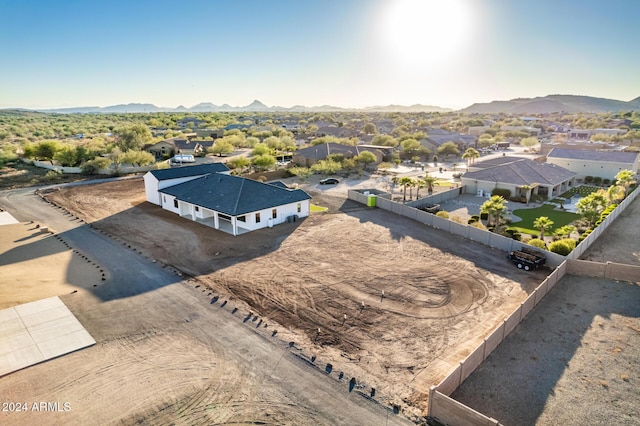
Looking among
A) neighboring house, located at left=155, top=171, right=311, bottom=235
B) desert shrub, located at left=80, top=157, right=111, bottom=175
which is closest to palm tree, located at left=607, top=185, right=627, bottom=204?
neighboring house, located at left=155, top=171, right=311, bottom=235

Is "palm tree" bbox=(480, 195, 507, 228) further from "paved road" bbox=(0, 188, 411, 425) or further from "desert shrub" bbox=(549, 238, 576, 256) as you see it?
"paved road" bbox=(0, 188, 411, 425)

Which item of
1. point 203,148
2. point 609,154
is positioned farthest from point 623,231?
point 203,148

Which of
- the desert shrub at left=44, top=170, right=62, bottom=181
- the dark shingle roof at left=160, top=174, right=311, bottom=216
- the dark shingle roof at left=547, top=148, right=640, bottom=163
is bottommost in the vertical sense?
the desert shrub at left=44, top=170, right=62, bottom=181

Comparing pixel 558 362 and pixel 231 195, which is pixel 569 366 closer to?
pixel 558 362

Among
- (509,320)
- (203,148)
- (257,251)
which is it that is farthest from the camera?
(203,148)

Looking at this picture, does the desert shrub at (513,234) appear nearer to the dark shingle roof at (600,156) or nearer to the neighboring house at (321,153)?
the dark shingle roof at (600,156)

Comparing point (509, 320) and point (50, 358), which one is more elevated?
point (509, 320)

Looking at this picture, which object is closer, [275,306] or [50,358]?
[50,358]

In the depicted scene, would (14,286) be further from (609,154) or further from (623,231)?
(609,154)
